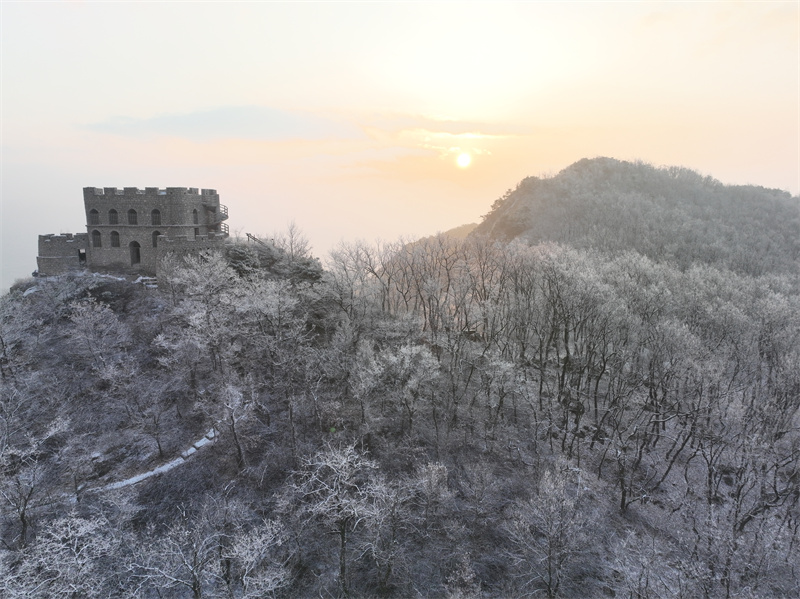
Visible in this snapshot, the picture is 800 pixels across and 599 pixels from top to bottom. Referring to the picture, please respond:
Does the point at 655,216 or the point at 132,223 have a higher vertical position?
the point at 132,223

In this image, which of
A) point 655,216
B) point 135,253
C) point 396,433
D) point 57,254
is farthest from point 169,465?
point 655,216

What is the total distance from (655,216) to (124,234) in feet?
279

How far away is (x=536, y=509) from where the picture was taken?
2467 cm

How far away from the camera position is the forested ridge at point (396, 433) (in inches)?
961

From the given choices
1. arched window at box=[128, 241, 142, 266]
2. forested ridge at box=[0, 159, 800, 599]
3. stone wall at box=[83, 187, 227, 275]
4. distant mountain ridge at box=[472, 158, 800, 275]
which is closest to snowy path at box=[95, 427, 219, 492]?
forested ridge at box=[0, 159, 800, 599]

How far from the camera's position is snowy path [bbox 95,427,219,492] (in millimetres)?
29422

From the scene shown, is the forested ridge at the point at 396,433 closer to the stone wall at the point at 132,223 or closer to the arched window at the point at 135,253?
the stone wall at the point at 132,223

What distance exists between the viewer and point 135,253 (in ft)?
158

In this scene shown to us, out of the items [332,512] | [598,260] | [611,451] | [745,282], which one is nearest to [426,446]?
[332,512]

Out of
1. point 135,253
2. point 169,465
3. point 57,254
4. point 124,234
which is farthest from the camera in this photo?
point 135,253

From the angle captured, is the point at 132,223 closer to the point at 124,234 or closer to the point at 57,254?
the point at 124,234

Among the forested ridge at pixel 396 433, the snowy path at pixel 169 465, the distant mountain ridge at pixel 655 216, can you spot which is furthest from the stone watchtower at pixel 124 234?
the distant mountain ridge at pixel 655 216

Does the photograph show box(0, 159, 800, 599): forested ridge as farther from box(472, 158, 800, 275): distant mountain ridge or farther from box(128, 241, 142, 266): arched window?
box(472, 158, 800, 275): distant mountain ridge

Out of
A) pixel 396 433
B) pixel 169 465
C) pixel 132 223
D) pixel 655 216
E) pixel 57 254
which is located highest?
pixel 132 223
